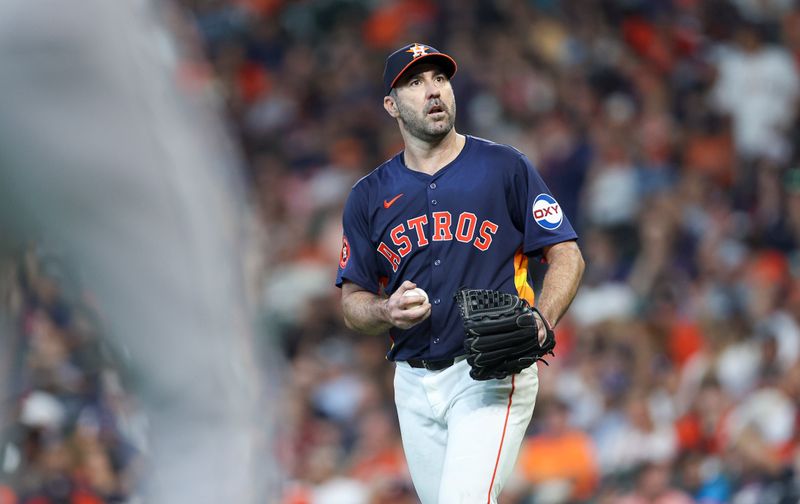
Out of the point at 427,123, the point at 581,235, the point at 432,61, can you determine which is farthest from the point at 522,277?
the point at 581,235

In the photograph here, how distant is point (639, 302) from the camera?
31.9 feet

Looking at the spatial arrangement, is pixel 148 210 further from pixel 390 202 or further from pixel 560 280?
pixel 390 202

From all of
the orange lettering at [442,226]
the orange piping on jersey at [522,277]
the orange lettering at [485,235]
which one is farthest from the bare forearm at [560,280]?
the orange lettering at [442,226]

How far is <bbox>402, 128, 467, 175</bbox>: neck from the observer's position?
4.66 meters

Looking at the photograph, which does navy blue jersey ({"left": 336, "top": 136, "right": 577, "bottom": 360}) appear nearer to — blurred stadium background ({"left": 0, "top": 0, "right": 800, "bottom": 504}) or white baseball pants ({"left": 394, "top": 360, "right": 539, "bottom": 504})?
white baseball pants ({"left": 394, "top": 360, "right": 539, "bottom": 504})

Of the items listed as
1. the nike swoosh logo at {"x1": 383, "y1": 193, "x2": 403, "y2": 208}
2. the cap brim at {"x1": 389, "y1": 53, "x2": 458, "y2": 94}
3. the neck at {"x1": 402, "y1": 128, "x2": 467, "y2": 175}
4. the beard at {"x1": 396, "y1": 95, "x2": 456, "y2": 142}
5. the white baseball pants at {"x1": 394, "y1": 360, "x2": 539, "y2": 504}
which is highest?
the cap brim at {"x1": 389, "y1": 53, "x2": 458, "y2": 94}

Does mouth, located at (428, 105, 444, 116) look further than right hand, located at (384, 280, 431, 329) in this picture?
Yes

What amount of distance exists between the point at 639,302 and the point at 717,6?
391cm

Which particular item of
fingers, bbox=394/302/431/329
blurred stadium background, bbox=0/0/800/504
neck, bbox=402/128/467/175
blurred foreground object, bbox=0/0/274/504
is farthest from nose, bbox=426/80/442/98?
blurred foreground object, bbox=0/0/274/504

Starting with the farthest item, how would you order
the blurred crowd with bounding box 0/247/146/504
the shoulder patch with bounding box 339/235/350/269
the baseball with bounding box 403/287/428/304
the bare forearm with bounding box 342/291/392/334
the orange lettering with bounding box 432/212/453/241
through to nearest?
the blurred crowd with bounding box 0/247/146/504, the shoulder patch with bounding box 339/235/350/269, the orange lettering with bounding box 432/212/453/241, the bare forearm with bounding box 342/291/392/334, the baseball with bounding box 403/287/428/304

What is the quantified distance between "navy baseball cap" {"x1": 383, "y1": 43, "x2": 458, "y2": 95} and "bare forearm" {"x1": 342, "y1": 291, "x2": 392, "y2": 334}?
85 centimetres

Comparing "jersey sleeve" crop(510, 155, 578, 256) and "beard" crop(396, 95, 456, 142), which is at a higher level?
"beard" crop(396, 95, 456, 142)

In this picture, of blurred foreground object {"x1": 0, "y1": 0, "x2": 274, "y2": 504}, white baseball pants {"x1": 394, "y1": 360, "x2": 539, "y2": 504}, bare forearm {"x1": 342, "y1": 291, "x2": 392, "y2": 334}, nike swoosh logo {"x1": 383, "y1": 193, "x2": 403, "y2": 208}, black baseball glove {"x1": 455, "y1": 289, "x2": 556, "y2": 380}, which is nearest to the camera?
blurred foreground object {"x1": 0, "y1": 0, "x2": 274, "y2": 504}

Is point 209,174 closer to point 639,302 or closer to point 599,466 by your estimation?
point 599,466
